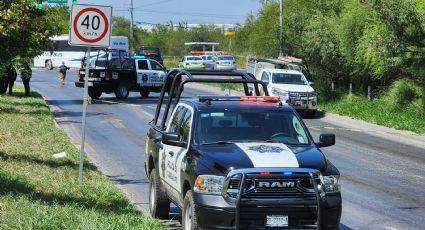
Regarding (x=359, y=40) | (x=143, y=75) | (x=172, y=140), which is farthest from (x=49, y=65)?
(x=172, y=140)

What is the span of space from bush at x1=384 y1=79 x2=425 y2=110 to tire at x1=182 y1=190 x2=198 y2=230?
74.3ft

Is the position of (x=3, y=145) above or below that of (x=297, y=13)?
below

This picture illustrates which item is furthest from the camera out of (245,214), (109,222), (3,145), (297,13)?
(297,13)

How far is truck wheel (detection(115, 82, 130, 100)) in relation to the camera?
36938 mm

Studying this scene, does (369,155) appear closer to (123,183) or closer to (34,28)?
(123,183)

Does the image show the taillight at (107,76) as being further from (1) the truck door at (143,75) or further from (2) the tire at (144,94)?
(2) the tire at (144,94)

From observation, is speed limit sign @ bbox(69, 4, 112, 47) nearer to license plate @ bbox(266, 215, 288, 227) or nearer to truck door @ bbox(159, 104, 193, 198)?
truck door @ bbox(159, 104, 193, 198)

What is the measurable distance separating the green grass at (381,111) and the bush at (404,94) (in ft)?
0.53

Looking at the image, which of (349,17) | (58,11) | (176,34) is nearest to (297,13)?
(349,17)

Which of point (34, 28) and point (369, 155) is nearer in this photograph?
point (369, 155)

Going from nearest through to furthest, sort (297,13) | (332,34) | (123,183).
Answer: (123,183) → (332,34) → (297,13)

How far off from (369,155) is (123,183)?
7.87 meters

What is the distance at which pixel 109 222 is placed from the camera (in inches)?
344

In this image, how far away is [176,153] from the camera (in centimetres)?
933
